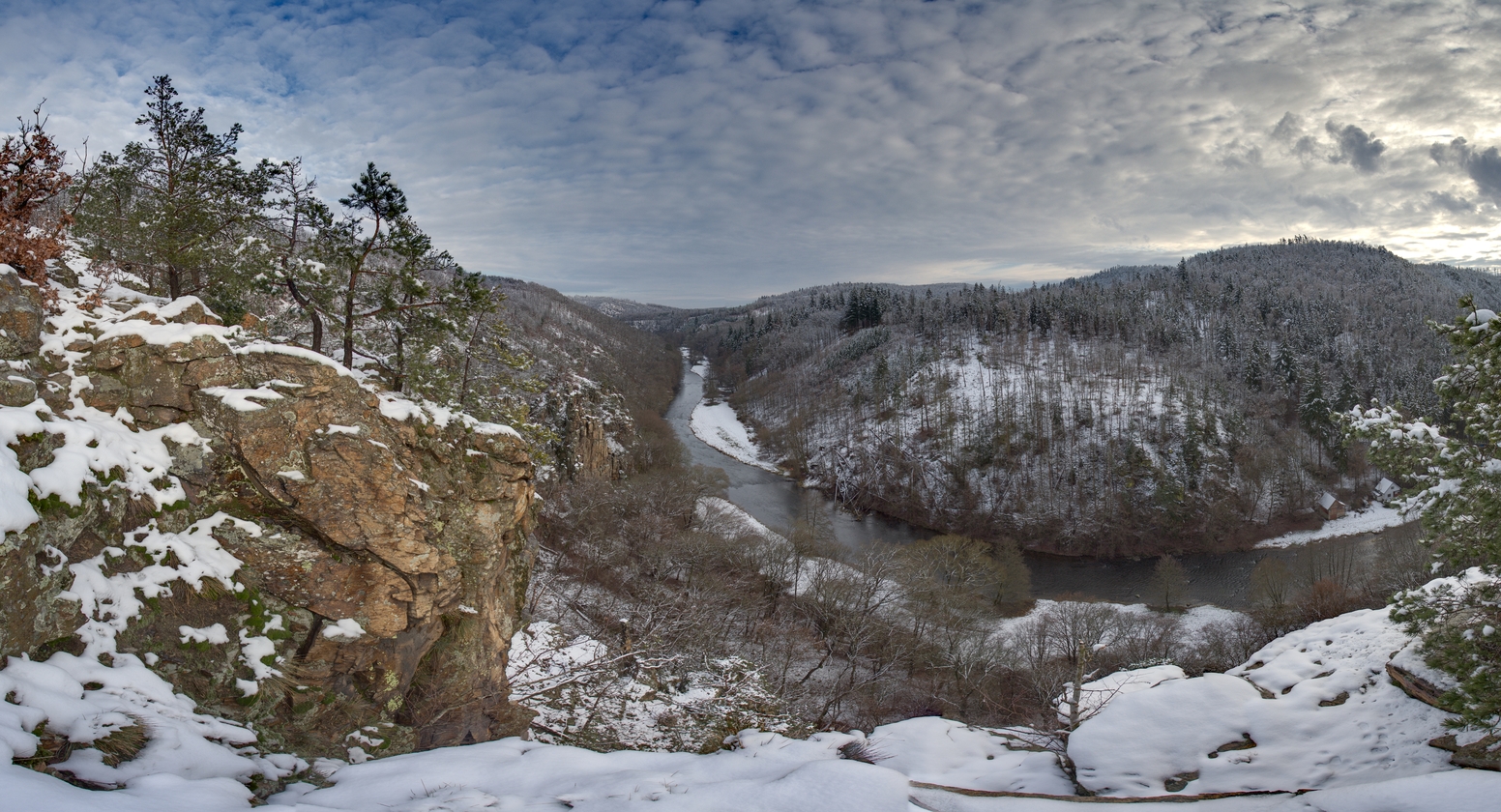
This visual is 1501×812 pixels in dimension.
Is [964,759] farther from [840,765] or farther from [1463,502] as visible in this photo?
[1463,502]

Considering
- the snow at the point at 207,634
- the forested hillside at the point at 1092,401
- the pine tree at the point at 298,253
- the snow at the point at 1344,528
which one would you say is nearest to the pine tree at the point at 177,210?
the pine tree at the point at 298,253

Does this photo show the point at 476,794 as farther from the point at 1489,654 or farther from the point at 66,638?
the point at 1489,654

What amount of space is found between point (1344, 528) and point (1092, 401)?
26659mm

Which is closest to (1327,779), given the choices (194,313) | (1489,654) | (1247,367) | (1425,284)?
(1489,654)

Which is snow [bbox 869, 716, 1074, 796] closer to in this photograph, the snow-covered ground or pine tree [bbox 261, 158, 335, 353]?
the snow-covered ground

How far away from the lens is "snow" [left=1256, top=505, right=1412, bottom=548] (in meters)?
53.4

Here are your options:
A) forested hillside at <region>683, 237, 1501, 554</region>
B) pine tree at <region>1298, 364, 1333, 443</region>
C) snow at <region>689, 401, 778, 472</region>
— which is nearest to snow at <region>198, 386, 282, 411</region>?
forested hillside at <region>683, 237, 1501, 554</region>

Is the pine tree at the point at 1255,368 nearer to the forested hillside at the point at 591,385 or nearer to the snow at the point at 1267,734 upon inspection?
the forested hillside at the point at 591,385

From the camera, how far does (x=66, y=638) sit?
652 centimetres

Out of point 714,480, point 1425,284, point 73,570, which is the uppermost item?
point 1425,284

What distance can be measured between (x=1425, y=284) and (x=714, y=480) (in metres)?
219

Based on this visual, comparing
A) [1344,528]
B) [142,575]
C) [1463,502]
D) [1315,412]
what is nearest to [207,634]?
[142,575]

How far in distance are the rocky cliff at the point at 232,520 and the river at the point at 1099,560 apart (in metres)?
33.7

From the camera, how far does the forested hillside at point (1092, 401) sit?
59.9 meters
